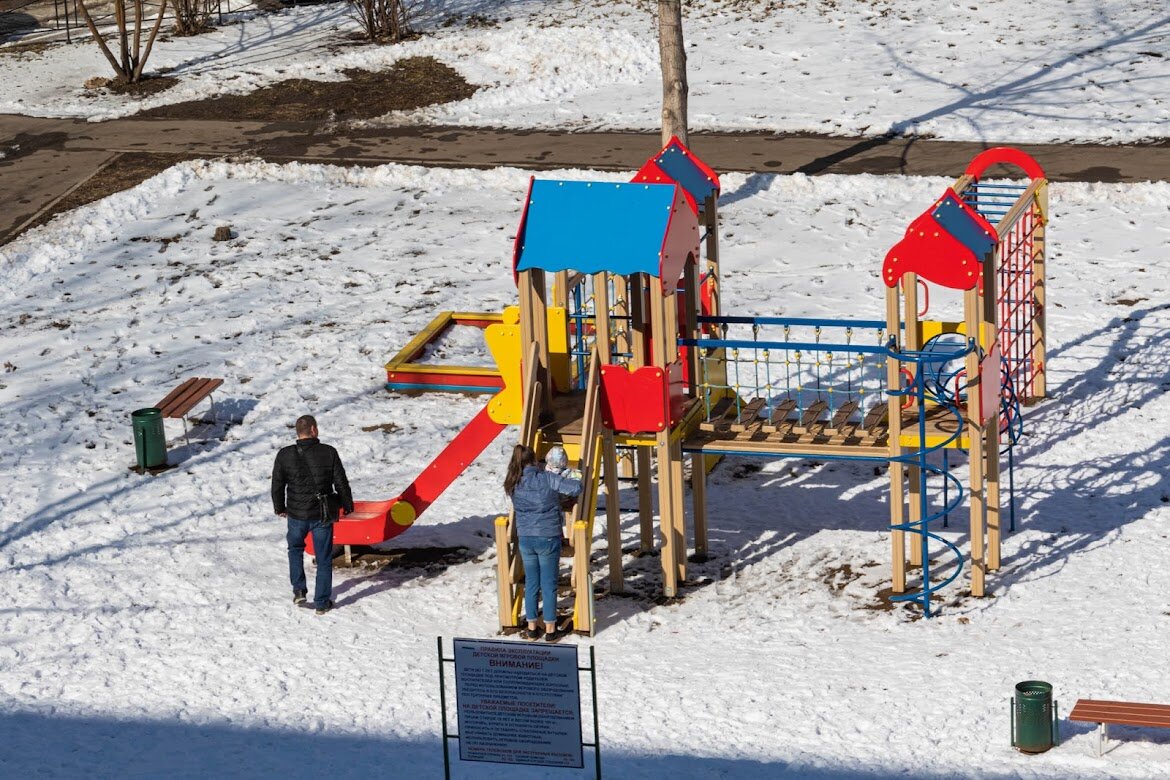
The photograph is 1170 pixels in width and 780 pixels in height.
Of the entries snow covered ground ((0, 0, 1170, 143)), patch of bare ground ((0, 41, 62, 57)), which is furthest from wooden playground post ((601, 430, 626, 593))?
patch of bare ground ((0, 41, 62, 57))

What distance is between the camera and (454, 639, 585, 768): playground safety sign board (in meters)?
8.84

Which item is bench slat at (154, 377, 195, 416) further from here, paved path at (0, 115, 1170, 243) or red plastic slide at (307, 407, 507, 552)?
paved path at (0, 115, 1170, 243)

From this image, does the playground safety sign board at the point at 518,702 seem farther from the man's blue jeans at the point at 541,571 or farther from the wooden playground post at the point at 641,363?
the wooden playground post at the point at 641,363

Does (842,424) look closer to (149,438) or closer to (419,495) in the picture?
(419,495)

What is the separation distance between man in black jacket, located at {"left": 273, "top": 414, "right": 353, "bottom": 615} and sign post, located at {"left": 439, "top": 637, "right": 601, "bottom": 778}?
345cm

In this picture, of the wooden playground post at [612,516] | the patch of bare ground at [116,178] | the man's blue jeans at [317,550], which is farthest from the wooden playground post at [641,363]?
the patch of bare ground at [116,178]

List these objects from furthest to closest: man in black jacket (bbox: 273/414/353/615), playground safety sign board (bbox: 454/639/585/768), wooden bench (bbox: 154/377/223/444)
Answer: wooden bench (bbox: 154/377/223/444)
man in black jacket (bbox: 273/414/353/615)
playground safety sign board (bbox: 454/639/585/768)

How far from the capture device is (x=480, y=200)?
21812 millimetres

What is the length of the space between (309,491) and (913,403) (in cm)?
466

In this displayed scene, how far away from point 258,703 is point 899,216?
11747mm

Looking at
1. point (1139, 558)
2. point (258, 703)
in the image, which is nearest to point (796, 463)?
point (1139, 558)

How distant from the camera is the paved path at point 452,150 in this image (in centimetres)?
2158

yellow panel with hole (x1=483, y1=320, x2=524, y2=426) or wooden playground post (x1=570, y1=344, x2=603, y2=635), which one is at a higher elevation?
yellow panel with hole (x1=483, y1=320, x2=524, y2=426)

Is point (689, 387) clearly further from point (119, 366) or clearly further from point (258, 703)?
point (119, 366)
